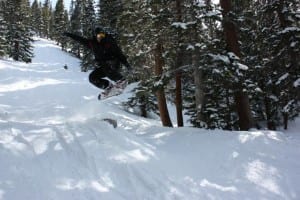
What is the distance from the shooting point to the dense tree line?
1212cm

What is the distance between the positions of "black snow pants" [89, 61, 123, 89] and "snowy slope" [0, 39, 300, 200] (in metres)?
2.32

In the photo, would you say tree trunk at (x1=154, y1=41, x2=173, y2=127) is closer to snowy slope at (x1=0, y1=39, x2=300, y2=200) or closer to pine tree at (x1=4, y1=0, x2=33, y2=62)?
snowy slope at (x1=0, y1=39, x2=300, y2=200)

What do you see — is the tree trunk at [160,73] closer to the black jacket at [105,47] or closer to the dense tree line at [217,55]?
the dense tree line at [217,55]

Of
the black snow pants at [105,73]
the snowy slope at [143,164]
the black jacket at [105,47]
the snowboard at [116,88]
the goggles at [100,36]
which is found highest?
the goggles at [100,36]

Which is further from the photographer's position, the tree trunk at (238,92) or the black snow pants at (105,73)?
the tree trunk at (238,92)

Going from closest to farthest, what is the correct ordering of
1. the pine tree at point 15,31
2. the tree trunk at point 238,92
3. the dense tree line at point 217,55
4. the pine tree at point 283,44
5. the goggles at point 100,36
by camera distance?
the goggles at point 100,36
the dense tree line at point 217,55
the tree trunk at point 238,92
the pine tree at point 283,44
the pine tree at point 15,31

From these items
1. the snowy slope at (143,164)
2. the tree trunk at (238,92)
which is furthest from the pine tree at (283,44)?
the snowy slope at (143,164)

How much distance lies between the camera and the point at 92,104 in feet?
79.9

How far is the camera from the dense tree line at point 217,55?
12.1 metres

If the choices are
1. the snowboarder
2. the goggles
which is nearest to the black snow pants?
the snowboarder

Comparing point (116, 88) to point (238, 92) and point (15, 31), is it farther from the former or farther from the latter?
point (15, 31)

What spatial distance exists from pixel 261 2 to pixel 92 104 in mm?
12927

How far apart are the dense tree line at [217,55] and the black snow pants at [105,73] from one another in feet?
4.76

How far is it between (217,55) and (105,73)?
3.87 metres
